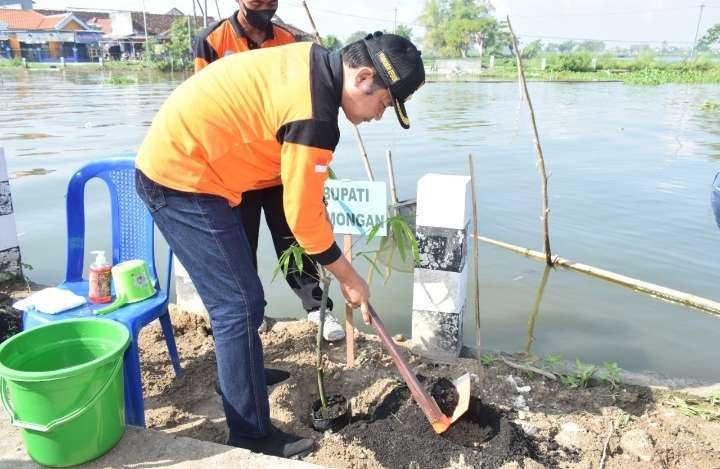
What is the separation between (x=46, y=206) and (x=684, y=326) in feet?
22.1

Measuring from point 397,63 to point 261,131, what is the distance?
52cm

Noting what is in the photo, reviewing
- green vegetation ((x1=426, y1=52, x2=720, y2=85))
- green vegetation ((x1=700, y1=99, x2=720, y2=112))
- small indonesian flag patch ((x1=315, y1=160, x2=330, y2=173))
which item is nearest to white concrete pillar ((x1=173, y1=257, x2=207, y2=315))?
small indonesian flag patch ((x1=315, y1=160, x2=330, y2=173))

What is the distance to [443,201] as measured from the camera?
293 centimetres

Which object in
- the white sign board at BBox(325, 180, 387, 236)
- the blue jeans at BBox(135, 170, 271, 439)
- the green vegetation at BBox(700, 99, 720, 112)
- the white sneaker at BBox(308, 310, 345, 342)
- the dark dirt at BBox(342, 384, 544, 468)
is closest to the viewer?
the blue jeans at BBox(135, 170, 271, 439)

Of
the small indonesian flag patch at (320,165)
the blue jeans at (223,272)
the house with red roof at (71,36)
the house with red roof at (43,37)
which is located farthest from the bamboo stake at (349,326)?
the house with red roof at (43,37)

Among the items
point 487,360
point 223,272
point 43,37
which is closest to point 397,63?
point 223,272

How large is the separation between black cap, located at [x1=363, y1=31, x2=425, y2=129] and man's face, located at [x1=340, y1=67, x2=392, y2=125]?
4 centimetres

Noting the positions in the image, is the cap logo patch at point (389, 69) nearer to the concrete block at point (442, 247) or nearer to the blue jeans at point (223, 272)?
the blue jeans at point (223, 272)

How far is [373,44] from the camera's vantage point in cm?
178

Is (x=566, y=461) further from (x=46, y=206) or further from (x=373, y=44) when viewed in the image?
(x=46, y=206)

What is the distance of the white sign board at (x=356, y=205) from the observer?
8.80 ft

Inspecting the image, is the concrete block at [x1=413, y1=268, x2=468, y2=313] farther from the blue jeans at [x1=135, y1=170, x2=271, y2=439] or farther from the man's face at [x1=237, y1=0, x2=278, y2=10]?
the man's face at [x1=237, y1=0, x2=278, y2=10]

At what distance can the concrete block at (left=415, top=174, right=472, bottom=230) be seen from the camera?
9.43 feet

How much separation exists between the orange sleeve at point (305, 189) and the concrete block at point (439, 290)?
125 centimetres
